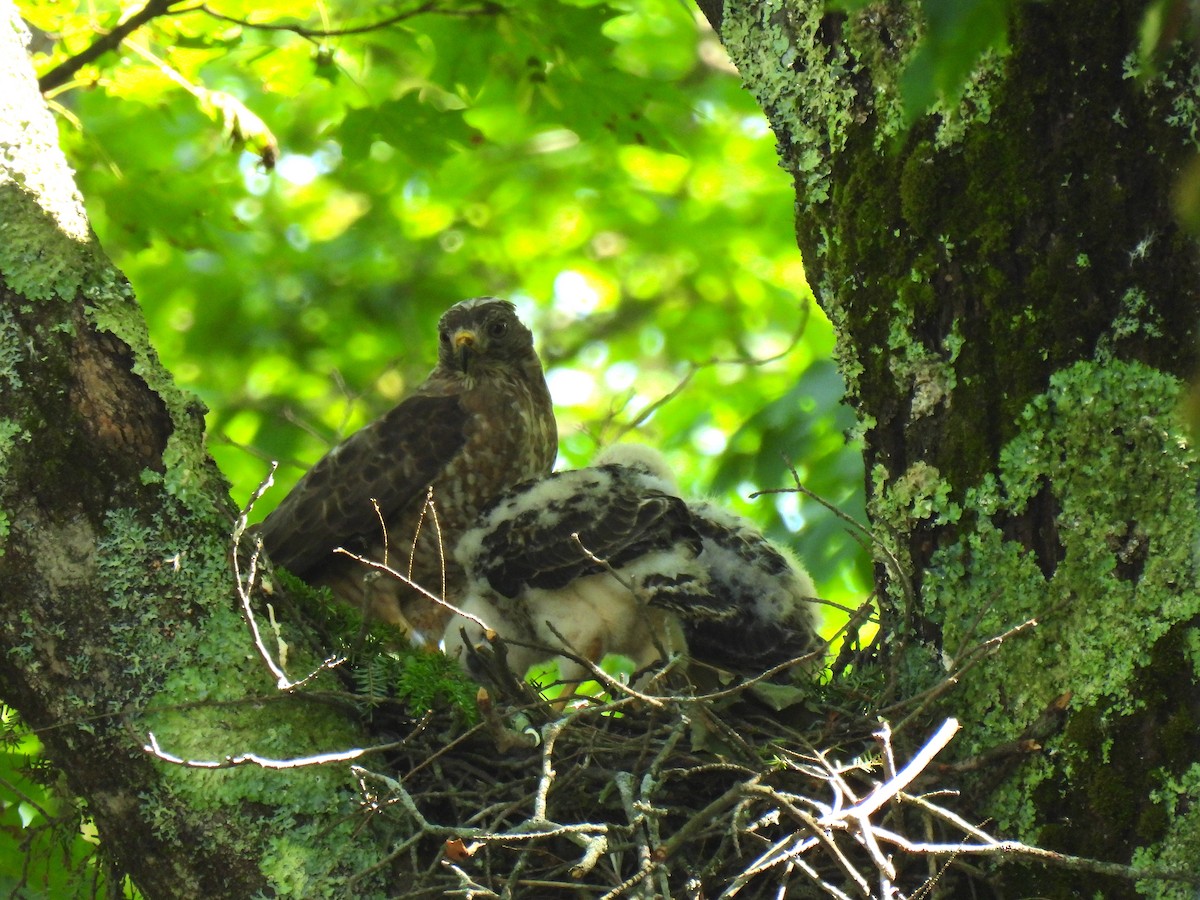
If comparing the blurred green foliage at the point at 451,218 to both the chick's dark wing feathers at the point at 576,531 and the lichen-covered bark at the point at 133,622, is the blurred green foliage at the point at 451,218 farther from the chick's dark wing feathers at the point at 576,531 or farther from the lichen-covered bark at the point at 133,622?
the lichen-covered bark at the point at 133,622

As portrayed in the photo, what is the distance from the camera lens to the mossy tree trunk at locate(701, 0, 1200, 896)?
2451mm

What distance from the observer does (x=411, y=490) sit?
4.62 m

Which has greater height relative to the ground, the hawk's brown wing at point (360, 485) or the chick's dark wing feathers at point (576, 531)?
the chick's dark wing feathers at point (576, 531)

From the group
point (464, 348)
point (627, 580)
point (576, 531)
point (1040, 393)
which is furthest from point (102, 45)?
point (1040, 393)

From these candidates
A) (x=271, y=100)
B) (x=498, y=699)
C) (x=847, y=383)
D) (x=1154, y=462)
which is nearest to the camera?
(x=1154, y=462)

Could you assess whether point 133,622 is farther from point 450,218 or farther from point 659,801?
point 450,218

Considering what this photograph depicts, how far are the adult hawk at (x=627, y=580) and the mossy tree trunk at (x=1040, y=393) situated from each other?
87cm

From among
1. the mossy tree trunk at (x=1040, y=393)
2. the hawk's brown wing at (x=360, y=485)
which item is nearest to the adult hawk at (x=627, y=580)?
the hawk's brown wing at (x=360, y=485)

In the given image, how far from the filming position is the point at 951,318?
8.99ft

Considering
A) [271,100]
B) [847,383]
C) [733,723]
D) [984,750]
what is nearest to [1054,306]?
[847,383]

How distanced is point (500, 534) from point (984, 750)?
1.65 metres

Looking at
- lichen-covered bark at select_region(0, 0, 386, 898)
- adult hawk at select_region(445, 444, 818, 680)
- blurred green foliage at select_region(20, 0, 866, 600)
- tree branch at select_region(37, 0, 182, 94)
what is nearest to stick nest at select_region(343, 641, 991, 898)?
lichen-covered bark at select_region(0, 0, 386, 898)

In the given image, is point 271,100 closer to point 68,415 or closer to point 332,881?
point 68,415

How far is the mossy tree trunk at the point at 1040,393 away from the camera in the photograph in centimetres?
245
